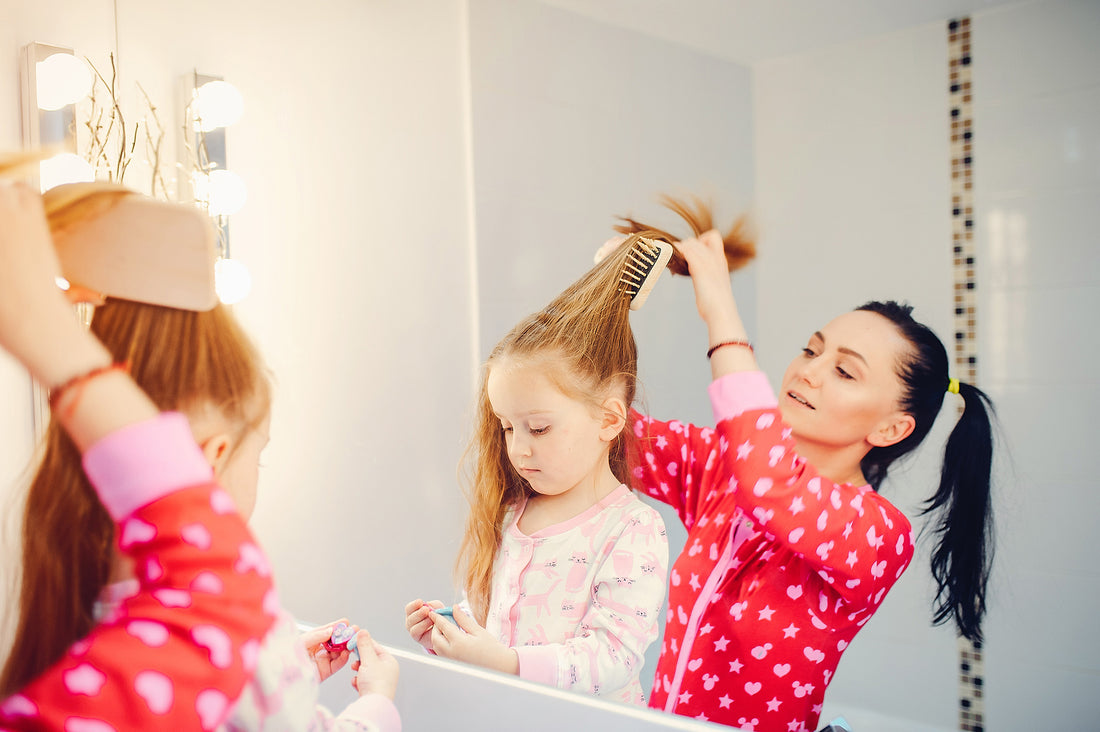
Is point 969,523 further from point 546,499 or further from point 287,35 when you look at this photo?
point 287,35

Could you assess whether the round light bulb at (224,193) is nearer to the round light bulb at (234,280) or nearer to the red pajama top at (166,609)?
the round light bulb at (234,280)

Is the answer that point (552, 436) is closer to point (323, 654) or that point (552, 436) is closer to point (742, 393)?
point (742, 393)

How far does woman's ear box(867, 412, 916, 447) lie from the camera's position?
1188 mm

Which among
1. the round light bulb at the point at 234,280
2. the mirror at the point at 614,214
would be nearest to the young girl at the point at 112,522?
the mirror at the point at 614,214

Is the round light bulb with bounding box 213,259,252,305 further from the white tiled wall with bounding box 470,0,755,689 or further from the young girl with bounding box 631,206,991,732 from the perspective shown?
the young girl with bounding box 631,206,991,732

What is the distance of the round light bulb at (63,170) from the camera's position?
51.3 inches

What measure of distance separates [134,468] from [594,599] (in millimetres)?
772

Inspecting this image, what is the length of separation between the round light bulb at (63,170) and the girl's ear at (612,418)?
2.87 feet

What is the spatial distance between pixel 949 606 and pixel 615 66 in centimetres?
99

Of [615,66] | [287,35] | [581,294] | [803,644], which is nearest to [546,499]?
[581,294]

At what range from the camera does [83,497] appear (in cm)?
73

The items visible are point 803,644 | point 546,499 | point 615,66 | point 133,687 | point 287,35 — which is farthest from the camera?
point 287,35

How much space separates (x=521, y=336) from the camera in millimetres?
1373

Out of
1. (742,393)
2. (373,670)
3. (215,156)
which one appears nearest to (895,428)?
A: (742,393)
